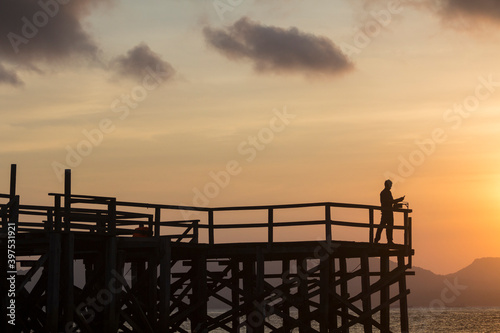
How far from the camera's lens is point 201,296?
27438mm

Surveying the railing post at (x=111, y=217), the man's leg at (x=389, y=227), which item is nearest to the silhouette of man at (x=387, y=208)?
the man's leg at (x=389, y=227)

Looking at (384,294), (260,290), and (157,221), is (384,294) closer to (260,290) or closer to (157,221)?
(260,290)

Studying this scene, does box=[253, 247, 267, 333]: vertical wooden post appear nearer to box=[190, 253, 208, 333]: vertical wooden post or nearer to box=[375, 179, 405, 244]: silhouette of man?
box=[190, 253, 208, 333]: vertical wooden post

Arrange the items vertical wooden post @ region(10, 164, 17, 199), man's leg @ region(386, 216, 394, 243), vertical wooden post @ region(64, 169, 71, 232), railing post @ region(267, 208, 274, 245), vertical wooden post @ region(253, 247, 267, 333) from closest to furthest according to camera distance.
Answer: vertical wooden post @ region(64, 169, 71, 232) → vertical wooden post @ region(10, 164, 17, 199) → railing post @ region(267, 208, 274, 245) → vertical wooden post @ region(253, 247, 267, 333) → man's leg @ region(386, 216, 394, 243)

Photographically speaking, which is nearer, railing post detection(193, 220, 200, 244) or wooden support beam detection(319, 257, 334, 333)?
wooden support beam detection(319, 257, 334, 333)

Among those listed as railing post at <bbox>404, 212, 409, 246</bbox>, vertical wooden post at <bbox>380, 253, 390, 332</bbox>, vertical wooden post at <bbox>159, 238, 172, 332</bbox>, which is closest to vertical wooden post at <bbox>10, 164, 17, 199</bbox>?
vertical wooden post at <bbox>159, 238, 172, 332</bbox>

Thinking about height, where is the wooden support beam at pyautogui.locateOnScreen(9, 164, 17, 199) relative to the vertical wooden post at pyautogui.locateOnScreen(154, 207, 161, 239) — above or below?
above

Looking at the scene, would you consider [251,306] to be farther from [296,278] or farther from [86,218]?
[86,218]

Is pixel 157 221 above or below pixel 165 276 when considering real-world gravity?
above

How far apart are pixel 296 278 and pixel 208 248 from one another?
2.95 m

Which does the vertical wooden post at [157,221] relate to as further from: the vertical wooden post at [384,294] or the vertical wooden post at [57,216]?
the vertical wooden post at [384,294]

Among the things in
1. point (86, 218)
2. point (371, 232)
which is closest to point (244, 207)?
point (371, 232)

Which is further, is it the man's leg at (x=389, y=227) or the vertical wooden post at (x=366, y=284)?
the man's leg at (x=389, y=227)

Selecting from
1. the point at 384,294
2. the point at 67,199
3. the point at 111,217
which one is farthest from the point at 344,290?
the point at 67,199
